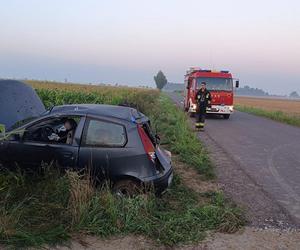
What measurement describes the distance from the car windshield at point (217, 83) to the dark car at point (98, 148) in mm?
19241

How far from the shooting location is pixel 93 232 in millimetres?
5305

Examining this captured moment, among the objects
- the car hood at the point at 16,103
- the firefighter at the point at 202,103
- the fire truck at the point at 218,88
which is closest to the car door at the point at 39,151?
the car hood at the point at 16,103

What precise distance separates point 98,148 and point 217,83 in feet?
65.9

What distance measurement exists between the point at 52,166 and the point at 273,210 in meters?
3.52

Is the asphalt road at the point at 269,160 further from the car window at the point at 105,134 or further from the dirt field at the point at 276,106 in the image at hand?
the dirt field at the point at 276,106

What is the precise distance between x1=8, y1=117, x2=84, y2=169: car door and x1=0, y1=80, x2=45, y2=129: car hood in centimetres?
142

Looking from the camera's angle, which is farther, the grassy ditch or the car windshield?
the car windshield

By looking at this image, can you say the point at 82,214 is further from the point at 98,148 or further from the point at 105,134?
the point at 105,134

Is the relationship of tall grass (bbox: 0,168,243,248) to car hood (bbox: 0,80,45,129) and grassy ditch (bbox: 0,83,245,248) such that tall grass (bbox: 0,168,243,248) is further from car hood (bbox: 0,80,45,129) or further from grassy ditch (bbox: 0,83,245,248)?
car hood (bbox: 0,80,45,129)

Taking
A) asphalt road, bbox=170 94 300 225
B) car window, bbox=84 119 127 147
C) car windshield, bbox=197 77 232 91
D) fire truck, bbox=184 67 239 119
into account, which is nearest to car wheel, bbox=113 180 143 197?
car window, bbox=84 119 127 147

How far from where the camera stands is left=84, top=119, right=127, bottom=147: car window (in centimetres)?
637

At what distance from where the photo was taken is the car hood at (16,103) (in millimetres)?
8352

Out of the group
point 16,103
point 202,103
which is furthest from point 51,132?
point 202,103

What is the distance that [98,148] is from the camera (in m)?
6.33
